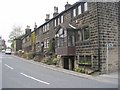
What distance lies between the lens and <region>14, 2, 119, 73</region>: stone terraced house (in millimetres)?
25438

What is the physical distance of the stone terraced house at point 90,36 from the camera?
25438mm

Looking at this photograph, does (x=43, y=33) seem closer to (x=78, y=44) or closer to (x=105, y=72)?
(x=78, y=44)

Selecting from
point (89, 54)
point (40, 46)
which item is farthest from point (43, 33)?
point (89, 54)

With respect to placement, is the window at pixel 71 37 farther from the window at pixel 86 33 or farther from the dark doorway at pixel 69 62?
the window at pixel 86 33

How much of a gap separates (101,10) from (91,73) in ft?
21.4

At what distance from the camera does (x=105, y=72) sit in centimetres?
2458

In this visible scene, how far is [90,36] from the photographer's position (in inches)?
1049

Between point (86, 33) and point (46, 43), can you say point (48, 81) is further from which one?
point (46, 43)

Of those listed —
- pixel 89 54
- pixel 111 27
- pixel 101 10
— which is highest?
pixel 101 10

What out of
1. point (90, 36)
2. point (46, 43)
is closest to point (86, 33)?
point (90, 36)

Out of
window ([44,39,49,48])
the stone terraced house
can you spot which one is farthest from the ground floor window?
window ([44,39,49,48])

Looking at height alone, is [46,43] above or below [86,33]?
below

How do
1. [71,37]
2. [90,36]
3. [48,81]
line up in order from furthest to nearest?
[71,37] < [90,36] < [48,81]

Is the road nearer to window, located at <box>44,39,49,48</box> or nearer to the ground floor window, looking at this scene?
the ground floor window
